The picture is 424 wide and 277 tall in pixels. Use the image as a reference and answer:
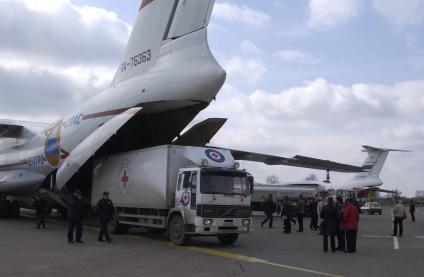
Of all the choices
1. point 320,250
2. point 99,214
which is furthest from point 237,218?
point 99,214

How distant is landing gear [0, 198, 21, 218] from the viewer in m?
24.7

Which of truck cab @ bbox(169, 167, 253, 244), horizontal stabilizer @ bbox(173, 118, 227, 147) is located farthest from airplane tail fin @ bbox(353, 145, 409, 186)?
truck cab @ bbox(169, 167, 253, 244)

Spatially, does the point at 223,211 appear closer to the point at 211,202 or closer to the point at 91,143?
the point at 211,202

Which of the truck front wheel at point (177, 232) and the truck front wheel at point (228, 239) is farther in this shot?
the truck front wheel at point (228, 239)

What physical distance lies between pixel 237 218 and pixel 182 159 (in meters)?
2.50

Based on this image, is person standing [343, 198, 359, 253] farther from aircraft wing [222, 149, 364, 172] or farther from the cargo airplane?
aircraft wing [222, 149, 364, 172]

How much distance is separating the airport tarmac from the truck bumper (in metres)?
0.48

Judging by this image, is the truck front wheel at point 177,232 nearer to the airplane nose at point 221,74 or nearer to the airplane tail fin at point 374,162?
the airplane nose at point 221,74

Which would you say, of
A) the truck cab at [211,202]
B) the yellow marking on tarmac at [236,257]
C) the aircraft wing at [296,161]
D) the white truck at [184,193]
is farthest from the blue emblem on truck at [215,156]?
the aircraft wing at [296,161]

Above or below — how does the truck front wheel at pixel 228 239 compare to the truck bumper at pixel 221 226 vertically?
below

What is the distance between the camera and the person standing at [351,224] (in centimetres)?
1375

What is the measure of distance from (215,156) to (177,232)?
101 inches

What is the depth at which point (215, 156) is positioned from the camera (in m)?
15.1

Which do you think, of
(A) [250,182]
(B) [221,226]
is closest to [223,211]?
(B) [221,226]
